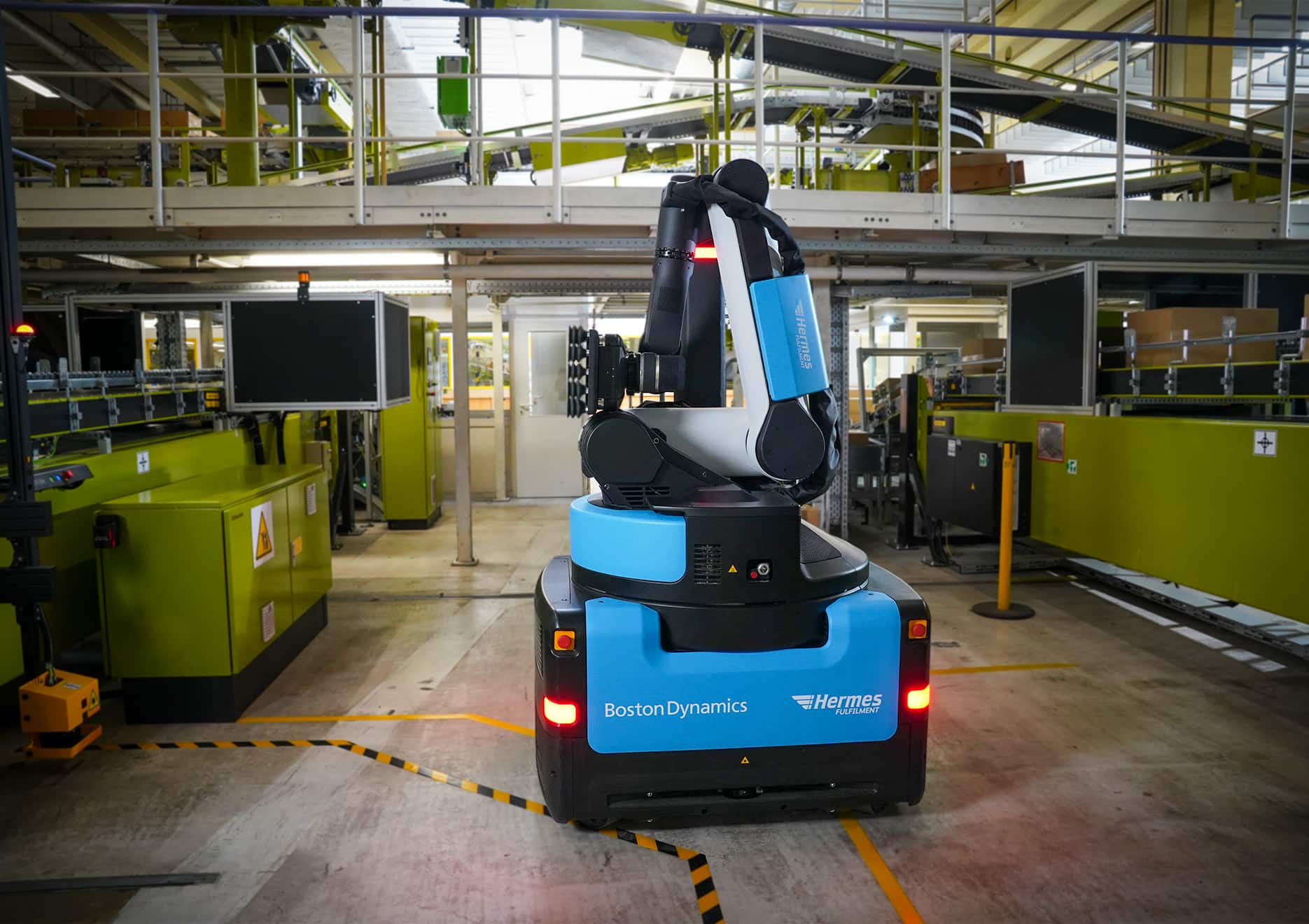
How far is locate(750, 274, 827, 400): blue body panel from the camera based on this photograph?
3338 millimetres

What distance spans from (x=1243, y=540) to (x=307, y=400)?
689 centimetres

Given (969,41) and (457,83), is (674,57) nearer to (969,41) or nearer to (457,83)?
(457,83)

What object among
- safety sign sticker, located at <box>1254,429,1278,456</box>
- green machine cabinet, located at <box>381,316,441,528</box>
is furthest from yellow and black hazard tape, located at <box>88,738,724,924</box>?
green machine cabinet, located at <box>381,316,441,528</box>

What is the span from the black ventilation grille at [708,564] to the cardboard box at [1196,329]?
17.4 feet

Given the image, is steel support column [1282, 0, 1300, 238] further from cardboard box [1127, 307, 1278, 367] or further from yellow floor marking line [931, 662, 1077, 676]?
yellow floor marking line [931, 662, 1077, 676]

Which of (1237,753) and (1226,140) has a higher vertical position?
(1226,140)

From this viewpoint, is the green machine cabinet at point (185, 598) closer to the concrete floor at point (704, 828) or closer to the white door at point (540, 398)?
the concrete floor at point (704, 828)

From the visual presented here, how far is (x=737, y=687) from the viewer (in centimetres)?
338

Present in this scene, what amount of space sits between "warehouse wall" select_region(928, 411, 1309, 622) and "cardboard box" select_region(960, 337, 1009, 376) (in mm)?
2874

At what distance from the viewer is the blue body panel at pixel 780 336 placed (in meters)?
3.34

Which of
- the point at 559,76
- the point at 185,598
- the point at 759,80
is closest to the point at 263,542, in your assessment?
the point at 185,598

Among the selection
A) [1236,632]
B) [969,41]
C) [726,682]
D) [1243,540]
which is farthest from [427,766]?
[969,41]

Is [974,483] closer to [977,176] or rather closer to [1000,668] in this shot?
[1000,668]

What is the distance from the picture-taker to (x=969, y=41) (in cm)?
1166
